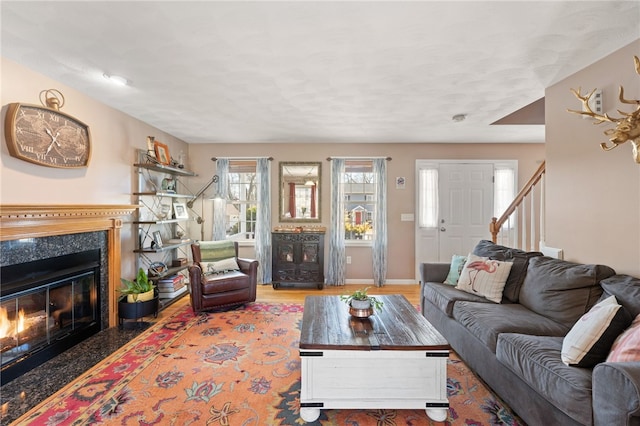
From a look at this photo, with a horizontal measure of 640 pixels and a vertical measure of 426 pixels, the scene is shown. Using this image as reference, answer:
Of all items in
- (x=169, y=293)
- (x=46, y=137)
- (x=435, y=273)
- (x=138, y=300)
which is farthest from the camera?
(x=169, y=293)

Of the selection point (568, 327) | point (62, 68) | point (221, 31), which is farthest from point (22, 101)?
point (568, 327)

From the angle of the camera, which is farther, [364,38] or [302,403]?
[364,38]

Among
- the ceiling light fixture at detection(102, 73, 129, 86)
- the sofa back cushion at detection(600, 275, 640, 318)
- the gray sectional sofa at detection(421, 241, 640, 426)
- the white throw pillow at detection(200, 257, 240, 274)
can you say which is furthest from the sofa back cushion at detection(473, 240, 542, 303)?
the ceiling light fixture at detection(102, 73, 129, 86)

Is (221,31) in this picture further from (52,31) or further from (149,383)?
(149,383)

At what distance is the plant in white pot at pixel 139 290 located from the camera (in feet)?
10.6

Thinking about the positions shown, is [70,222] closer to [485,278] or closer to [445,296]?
[445,296]

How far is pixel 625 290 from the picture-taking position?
6.10ft

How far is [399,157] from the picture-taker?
16.7 feet

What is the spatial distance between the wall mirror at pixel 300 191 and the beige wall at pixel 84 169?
198cm

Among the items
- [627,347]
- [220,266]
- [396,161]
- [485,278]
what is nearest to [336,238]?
[396,161]

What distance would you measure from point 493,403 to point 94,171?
159 inches

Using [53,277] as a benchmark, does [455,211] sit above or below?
above

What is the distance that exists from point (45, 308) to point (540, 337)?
12.6 feet

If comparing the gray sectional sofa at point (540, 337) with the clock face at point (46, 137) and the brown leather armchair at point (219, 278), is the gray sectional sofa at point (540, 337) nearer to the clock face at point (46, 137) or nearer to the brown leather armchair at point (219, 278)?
the brown leather armchair at point (219, 278)
